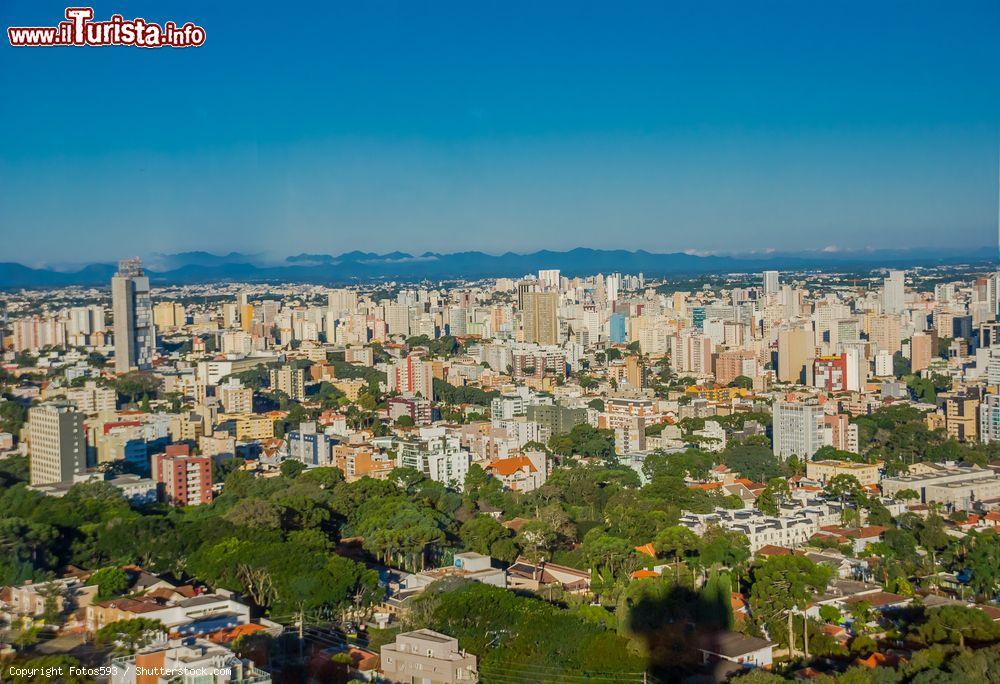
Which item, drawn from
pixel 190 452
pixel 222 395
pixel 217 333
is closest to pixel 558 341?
pixel 217 333

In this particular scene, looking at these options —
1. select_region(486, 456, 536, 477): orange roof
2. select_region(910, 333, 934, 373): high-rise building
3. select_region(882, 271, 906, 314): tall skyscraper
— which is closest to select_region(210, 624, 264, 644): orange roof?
select_region(486, 456, 536, 477): orange roof

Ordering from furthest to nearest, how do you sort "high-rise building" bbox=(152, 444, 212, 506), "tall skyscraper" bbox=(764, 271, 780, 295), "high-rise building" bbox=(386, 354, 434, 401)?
"tall skyscraper" bbox=(764, 271, 780, 295) < "high-rise building" bbox=(386, 354, 434, 401) < "high-rise building" bbox=(152, 444, 212, 506)

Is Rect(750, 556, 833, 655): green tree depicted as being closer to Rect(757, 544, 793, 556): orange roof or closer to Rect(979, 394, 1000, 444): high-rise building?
Rect(757, 544, 793, 556): orange roof

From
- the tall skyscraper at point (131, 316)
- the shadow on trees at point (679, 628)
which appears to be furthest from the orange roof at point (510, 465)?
the tall skyscraper at point (131, 316)

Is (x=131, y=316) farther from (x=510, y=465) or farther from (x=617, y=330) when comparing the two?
(x=510, y=465)

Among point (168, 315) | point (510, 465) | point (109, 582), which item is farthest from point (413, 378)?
point (109, 582)

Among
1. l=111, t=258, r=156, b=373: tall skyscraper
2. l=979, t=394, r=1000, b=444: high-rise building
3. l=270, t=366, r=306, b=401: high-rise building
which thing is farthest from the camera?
l=111, t=258, r=156, b=373: tall skyscraper
